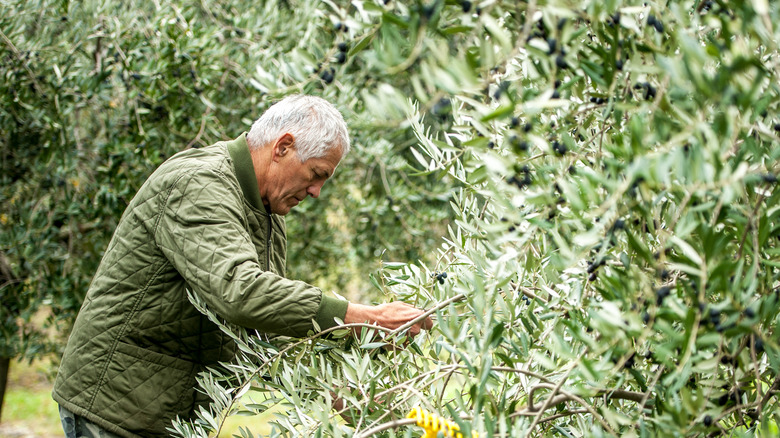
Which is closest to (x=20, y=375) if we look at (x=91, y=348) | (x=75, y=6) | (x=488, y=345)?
(x=75, y=6)

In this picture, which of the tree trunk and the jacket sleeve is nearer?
the jacket sleeve

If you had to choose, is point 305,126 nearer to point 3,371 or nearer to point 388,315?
point 388,315

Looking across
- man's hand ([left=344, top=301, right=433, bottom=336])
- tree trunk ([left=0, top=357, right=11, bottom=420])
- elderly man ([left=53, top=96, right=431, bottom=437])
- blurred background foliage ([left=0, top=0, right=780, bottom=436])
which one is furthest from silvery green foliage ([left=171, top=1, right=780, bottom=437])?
tree trunk ([left=0, top=357, right=11, bottom=420])

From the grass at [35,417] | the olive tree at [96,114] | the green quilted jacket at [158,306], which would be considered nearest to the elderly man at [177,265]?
the green quilted jacket at [158,306]

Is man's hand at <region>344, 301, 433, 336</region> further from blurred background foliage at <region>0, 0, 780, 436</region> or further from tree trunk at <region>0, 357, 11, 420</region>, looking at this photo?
tree trunk at <region>0, 357, 11, 420</region>

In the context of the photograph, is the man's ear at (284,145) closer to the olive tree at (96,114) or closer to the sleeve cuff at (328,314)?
the sleeve cuff at (328,314)

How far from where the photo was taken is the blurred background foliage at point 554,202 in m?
1.05

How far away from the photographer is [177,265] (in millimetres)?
2111

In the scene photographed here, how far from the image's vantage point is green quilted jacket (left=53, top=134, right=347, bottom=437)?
2.16 m

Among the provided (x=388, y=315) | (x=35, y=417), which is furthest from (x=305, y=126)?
(x=35, y=417)

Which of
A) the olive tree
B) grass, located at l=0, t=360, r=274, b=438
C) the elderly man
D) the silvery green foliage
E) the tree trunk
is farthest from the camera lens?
grass, located at l=0, t=360, r=274, b=438

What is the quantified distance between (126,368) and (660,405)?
1.77 metres

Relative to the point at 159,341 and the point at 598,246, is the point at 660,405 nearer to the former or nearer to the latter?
the point at 598,246

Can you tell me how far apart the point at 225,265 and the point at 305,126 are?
2.19 ft
